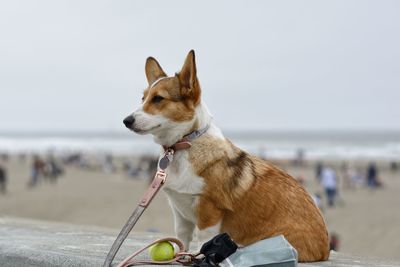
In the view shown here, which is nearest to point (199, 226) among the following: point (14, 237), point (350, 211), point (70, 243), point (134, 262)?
point (134, 262)

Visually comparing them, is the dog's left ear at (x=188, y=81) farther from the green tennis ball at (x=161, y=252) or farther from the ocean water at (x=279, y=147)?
the ocean water at (x=279, y=147)

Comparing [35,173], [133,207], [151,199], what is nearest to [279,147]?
[35,173]

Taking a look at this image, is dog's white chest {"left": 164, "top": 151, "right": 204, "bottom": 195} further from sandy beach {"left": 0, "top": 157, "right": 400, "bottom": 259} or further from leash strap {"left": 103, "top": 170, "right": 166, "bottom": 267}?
sandy beach {"left": 0, "top": 157, "right": 400, "bottom": 259}

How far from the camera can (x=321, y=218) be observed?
4086 mm

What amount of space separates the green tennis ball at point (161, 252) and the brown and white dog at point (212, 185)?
26 cm

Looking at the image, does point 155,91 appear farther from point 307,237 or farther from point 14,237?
point 14,237

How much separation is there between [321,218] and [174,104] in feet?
4.48

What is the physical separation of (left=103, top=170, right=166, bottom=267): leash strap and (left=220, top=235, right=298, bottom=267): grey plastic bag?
624mm

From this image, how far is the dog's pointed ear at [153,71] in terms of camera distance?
4203 mm

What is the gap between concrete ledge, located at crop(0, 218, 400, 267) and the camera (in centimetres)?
382

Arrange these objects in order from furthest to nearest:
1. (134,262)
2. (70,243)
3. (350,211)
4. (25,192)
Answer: (25,192) < (350,211) < (70,243) < (134,262)

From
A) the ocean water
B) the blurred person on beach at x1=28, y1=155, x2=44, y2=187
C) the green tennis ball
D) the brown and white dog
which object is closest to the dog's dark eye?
the brown and white dog

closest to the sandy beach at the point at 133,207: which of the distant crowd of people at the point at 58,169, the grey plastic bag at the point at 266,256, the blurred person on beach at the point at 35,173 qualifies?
the blurred person on beach at the point at 35,173

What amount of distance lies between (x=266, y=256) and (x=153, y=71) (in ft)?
5.50
